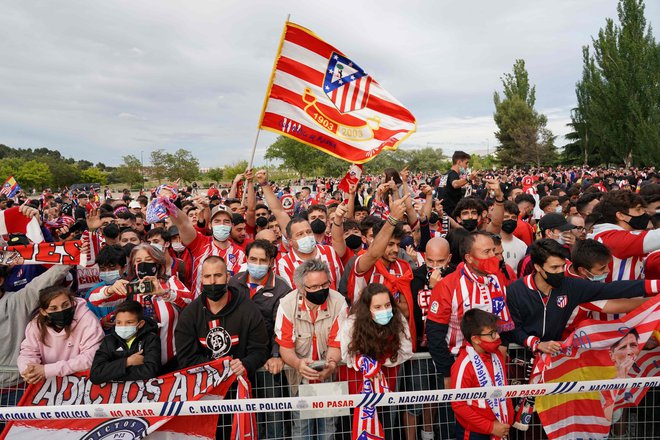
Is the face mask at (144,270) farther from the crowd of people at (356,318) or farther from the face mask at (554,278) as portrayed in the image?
the face mask at (554,278)

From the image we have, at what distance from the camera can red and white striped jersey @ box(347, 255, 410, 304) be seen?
384 cm

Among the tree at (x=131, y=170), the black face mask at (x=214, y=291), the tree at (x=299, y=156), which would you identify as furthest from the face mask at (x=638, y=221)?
the tree at (x=131, y=170)

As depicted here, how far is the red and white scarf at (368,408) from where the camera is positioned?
9.52ft

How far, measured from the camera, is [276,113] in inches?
203

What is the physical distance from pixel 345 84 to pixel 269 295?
2987mm

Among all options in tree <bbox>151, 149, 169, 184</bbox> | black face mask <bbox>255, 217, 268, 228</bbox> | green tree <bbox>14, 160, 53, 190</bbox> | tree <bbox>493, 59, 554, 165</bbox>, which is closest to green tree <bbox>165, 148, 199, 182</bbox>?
tree <bbox>151, 149, 169, 184</bbox>

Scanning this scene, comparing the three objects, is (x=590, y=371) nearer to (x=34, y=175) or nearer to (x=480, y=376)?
(x=480, y=376)

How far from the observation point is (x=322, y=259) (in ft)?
14.9

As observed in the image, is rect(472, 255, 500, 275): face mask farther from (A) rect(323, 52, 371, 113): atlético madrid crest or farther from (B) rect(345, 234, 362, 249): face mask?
(A) rect(323, 52, 371, 113): atlético madrid crest

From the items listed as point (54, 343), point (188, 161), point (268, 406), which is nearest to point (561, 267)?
point (268, 406)

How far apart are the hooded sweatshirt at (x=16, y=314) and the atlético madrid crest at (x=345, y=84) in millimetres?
3672

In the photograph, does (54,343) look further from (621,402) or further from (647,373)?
(647,373)

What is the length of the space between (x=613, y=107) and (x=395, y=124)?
165 feet

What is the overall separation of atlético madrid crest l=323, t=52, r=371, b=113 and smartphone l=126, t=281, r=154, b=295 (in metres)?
3.22
